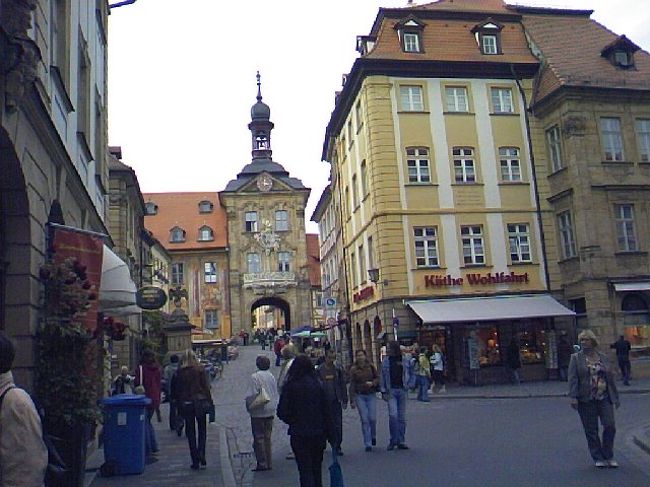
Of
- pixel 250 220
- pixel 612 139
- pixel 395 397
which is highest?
pixel 250 220

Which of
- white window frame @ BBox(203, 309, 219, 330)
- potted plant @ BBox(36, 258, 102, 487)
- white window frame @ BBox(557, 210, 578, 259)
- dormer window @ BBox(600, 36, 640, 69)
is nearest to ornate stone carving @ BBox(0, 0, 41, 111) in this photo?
potted plant @ BBox(36, 258, 102, 487)

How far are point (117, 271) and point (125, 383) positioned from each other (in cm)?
227

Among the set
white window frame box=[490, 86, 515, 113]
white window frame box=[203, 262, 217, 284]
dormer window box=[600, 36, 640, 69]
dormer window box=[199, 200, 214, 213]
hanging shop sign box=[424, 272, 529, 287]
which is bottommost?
hanging shop sign box=[424, 272, 529, 287]

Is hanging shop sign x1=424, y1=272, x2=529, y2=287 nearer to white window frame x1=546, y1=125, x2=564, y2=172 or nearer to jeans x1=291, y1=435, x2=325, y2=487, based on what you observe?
white window frame x1=546, y1=125, x2=564, y2=172

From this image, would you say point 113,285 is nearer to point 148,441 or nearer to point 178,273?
point 148,441

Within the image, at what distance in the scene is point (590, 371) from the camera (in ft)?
33.3

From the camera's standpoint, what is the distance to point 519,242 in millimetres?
31031

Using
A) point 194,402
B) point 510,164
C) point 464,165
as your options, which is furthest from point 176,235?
point 194,402

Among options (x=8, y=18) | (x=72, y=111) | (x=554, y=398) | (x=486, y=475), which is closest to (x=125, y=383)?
(x=72, y=111)

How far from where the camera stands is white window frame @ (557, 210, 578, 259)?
97.7ft

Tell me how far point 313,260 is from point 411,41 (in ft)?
162

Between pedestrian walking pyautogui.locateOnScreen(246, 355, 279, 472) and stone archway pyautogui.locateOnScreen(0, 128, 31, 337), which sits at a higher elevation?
stone archway pyautogui.locateOnScreen(0, 128, 31, 337)

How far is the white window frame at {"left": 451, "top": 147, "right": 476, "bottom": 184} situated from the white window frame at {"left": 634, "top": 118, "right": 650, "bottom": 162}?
6608 mm

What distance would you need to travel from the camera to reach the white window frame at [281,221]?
224 feet
